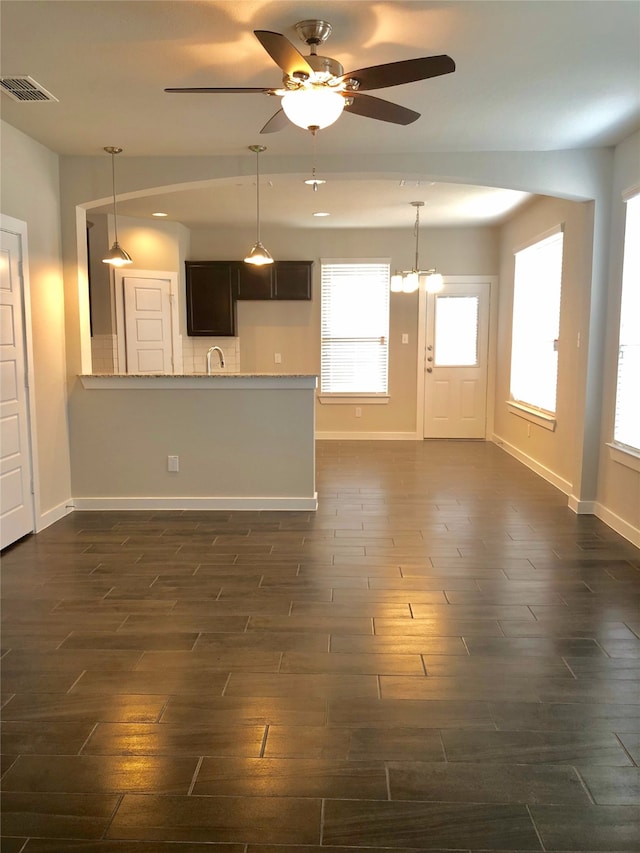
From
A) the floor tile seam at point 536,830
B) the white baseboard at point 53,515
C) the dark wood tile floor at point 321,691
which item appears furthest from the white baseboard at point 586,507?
the white baseboard at point 53,515

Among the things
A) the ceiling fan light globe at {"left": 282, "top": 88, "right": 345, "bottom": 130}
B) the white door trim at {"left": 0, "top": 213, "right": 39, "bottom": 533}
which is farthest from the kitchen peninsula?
the ceiling fan light globe at {"left": 282, "top": 88, "right": 345, "bottom": 130}

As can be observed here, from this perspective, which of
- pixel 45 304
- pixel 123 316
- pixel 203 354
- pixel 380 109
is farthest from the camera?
pixel 203 354

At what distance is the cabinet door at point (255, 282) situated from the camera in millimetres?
7980

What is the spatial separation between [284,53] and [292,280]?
579cm

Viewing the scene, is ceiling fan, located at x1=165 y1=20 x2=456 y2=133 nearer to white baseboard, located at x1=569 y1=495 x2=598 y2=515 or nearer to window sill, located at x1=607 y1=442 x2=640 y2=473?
window sill, located at x1=607 y1=442 x2=640 y2=473

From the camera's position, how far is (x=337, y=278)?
8250 millimetres

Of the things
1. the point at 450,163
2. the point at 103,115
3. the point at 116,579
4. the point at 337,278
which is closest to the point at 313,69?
the point at 103,115

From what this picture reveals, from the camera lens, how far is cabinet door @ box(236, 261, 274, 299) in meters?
7.98

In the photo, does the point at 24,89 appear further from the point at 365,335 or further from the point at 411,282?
the point at 365,335

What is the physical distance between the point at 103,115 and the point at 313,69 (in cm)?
186

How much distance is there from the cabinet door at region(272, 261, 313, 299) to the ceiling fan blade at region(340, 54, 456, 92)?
5466 mm

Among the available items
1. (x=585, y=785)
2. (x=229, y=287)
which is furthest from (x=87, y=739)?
Result: (x=229, y=287)

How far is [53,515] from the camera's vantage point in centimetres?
477

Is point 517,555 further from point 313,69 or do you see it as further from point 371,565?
point 313,69
